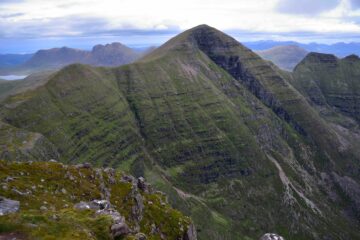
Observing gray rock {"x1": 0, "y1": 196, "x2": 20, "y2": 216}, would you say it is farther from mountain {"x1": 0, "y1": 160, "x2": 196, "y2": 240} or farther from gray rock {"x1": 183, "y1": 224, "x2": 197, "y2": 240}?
gray rock {"x1": 183, "y1": 224, "x2": 197, "y2": 240}

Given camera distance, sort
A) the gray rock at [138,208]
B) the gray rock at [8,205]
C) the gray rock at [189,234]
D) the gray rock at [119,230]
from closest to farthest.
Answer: the gray rock at [119,230]
the gray rock at [8,205]
the gray rock at [138,208]
the gray rock at [189,234]

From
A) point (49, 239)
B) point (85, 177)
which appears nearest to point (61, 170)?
point (85, 177)

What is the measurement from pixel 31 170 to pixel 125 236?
156 feet

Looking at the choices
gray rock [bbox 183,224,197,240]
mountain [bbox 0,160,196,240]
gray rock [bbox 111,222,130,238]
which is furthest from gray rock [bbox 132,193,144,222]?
gray rock [bbox 111,222,130,238]

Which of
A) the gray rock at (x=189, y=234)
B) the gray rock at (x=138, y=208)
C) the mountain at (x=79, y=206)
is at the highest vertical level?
the mountain at (x=79, y=206)

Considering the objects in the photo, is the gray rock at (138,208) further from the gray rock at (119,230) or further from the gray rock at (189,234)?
the gray rock at (119,230)

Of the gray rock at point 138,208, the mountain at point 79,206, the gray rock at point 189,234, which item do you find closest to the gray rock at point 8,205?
the mountain at point 79,206

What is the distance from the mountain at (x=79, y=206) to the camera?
56.8 metres

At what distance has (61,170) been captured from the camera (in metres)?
108

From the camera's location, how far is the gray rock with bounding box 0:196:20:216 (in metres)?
66.0

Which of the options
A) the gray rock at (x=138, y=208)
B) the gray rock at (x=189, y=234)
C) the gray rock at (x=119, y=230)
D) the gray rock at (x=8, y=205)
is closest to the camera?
the gray rock at (x=119, y=230)

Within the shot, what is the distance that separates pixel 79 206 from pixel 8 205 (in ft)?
46.3

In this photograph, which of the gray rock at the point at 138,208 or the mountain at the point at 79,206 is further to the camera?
the gray rock at the point at 138,208

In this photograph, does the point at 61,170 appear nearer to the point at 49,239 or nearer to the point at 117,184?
the point at 117,184
